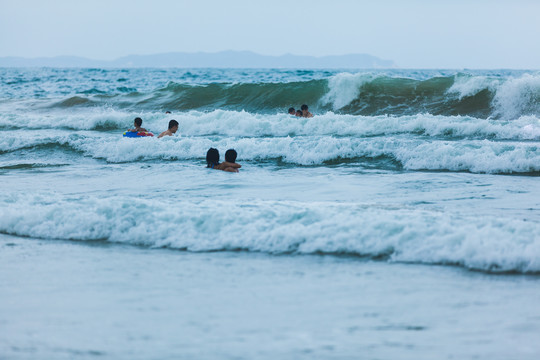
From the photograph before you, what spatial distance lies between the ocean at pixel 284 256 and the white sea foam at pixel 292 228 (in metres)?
0.02

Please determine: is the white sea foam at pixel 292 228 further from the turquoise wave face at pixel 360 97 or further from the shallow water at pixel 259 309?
the turquoise wave face at pixel 360 97

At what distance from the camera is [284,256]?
5594mm

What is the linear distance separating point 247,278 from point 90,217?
2576mm

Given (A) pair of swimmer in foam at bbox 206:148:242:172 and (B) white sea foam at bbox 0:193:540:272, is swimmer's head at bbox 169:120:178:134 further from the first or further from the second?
(B) white sea foam at bbox 0:193:540:272

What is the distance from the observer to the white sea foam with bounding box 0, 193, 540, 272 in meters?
5.35

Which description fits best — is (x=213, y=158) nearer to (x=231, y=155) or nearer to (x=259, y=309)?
(x=231, y=155)

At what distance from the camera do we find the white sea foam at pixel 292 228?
5348 mm

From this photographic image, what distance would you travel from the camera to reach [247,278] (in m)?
4.92

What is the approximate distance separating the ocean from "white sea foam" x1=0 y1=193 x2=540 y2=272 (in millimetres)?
19

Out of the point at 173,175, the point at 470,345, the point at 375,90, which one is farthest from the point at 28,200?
the point at 375,90

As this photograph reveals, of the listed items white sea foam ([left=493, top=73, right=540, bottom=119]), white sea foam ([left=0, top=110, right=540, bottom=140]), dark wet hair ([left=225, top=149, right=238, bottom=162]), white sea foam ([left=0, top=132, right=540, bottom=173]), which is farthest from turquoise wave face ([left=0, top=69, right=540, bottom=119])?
dark wet hair ([left=225, top=149, right=238, bottom=162])

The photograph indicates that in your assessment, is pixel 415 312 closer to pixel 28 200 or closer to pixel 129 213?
pixel 129 213

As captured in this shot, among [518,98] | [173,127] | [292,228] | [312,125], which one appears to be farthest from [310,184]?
[518,98]

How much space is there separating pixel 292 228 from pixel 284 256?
512 mm
